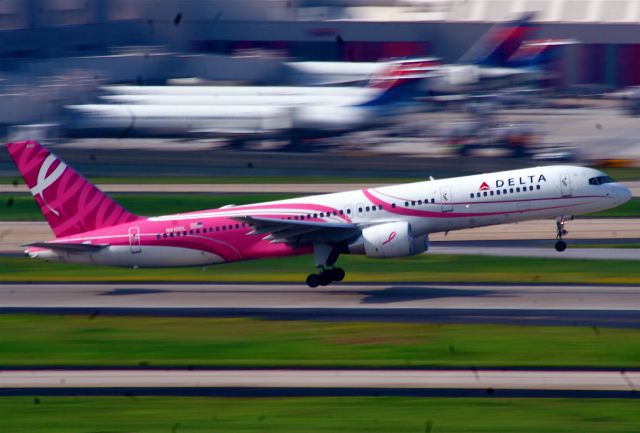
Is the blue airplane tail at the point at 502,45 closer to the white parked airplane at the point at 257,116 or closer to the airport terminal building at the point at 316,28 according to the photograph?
the white parked airplane at the point at 257,116

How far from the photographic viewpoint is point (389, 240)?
41156mm

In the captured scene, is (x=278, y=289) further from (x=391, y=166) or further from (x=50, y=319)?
(x=391, y=166)

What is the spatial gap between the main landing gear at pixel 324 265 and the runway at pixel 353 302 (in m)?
0.46

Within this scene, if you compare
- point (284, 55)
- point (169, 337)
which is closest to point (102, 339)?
point (169, 337)

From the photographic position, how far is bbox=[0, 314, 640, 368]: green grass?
3072 cm

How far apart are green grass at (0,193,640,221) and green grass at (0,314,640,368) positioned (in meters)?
29.2

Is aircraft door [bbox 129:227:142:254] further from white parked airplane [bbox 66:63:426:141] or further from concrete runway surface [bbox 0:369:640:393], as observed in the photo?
white parked airplane [bbox 66:63:426:141]

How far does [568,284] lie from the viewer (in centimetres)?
4300

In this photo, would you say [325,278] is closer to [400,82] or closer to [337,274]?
[337,274]

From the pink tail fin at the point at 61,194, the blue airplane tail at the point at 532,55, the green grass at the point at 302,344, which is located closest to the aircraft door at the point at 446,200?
the green grass at the point at 302,344

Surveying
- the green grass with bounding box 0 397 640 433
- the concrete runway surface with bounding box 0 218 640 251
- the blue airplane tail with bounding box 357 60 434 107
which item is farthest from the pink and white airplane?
the blue airplane tail with bounding box 357 60 434 107

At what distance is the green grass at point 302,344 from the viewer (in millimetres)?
30719

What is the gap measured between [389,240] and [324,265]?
12.2ft

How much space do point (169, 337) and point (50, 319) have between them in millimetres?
6140
